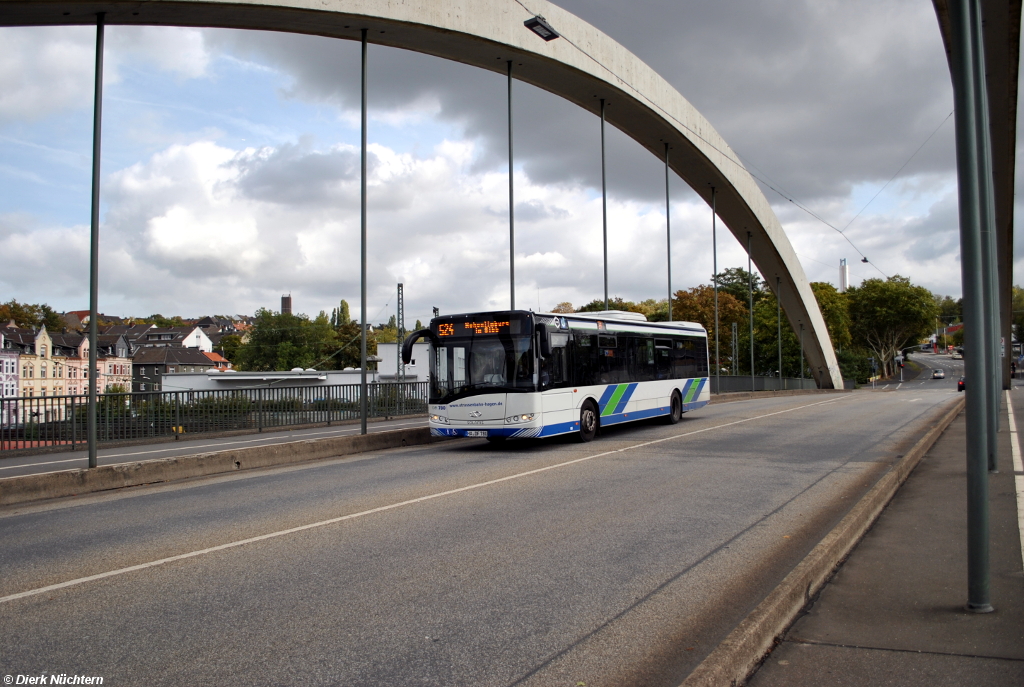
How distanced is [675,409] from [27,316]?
3521 inches

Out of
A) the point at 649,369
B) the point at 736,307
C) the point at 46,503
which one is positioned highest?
the point at 736,307

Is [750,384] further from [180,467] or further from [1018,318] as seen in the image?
[1018,318]

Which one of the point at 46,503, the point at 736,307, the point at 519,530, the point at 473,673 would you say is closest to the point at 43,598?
the point at 473,673

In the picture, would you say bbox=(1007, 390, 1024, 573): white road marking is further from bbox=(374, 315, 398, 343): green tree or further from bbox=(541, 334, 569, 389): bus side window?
bbox=(374, 315, 398, 343): green tree

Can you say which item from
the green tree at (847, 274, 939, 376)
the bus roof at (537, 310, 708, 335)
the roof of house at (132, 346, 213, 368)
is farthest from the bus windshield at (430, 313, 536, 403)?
the roof of house at (132, 346, 213, 368)

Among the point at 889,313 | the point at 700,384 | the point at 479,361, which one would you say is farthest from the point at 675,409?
the point at 889,313

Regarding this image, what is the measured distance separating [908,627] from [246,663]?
371cm

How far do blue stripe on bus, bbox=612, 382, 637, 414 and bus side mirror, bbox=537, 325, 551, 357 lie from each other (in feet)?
11.4

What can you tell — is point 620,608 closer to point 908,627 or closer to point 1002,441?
point 908,627

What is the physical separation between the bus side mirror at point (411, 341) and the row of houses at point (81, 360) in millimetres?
10660

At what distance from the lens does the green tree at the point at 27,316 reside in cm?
8425

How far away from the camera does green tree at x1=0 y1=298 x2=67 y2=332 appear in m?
84.2

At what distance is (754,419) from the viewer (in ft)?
71.6

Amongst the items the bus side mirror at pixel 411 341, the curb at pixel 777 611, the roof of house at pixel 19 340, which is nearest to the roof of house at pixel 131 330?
the roof of house at pixel 19 340
